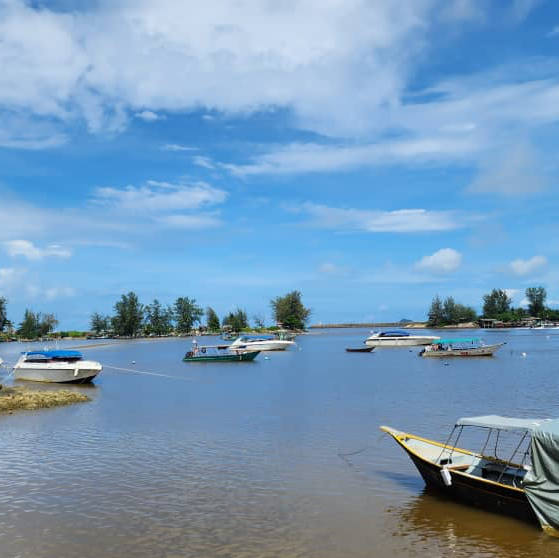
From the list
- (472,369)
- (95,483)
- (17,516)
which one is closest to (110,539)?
(17,516)

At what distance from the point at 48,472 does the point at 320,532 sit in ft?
32.0

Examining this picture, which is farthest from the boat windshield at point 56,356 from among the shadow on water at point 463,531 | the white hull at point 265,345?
the white hull at point 265,345

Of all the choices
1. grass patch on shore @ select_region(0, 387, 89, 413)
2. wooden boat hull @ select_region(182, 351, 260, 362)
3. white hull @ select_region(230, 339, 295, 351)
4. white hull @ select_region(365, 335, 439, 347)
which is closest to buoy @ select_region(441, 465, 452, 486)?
grass patch on shore @ select_region(0, 387, 89, 413)

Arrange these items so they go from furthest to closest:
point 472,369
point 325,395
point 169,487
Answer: point 472,369, point 325,395, point 169,487

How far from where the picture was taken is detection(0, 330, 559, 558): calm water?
41.3 feet

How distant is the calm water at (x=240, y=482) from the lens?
1259 cm

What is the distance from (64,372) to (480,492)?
3743 centimetres

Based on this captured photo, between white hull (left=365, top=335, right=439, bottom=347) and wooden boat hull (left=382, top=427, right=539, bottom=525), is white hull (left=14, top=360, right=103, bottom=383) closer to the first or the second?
wooden boat hull (left=382, top=427, right=539, bottom=525)

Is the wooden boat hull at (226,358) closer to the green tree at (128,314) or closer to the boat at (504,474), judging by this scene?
the boat at (504,474)

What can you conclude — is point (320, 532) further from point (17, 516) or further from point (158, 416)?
point (158, 416)

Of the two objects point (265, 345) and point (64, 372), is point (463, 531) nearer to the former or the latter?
point (64, 372)

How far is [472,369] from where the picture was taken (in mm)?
54781

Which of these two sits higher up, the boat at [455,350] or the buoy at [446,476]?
the boat at [455,350]

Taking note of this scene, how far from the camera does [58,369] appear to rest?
146 ft
